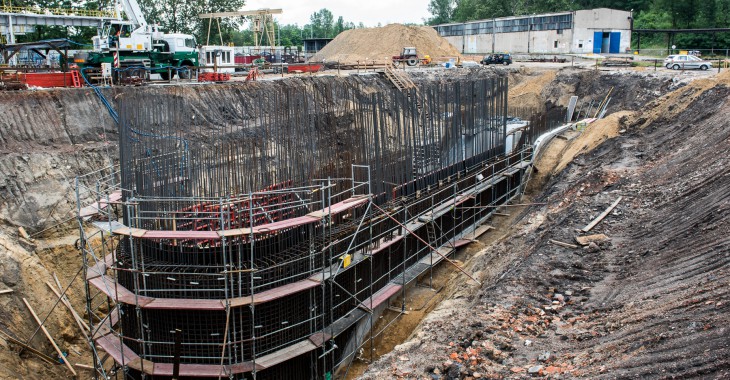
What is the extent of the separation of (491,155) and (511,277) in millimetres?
10067

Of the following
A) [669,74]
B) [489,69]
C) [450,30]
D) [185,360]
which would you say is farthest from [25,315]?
[450,30]

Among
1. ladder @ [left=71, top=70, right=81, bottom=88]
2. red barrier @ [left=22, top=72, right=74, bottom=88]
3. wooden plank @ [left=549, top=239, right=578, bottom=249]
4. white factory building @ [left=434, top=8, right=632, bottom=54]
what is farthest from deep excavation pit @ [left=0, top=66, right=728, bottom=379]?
white factory building @ [left=434, top=8, right=632, bottom=54]

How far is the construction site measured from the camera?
963 cm

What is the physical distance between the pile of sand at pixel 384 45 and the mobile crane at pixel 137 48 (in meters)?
21.7

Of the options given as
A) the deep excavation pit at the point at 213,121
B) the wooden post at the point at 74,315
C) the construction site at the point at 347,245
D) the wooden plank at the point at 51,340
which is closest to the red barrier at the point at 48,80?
the construction site at the point at 347,245

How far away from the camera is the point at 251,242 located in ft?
31.8

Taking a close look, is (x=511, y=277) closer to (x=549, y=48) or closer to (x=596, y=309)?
(x=596, y=309)

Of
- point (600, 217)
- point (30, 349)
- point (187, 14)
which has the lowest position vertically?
point (30, 349)

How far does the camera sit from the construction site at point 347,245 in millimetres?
9633

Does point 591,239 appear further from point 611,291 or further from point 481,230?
point 481,230

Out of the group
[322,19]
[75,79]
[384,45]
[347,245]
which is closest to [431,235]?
[347,245]

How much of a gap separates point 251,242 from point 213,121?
996 centimetres

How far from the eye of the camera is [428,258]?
16406 millimetres

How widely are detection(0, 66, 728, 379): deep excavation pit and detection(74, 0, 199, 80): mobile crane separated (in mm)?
7236
